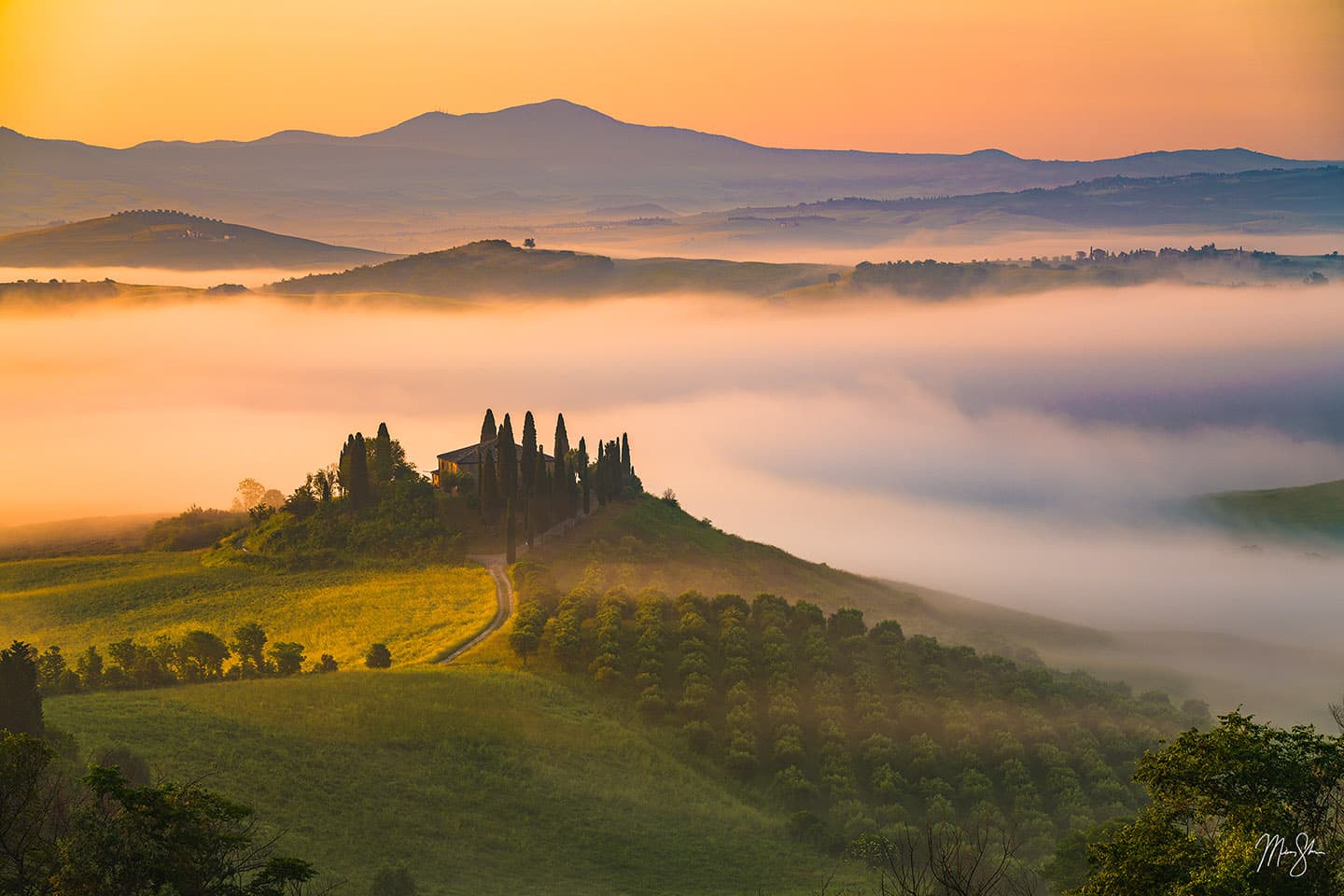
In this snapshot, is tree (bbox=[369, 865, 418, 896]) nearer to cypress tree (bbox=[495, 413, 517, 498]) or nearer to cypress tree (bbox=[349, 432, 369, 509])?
cypress tree (bbox=[495, 413, 517, 498])

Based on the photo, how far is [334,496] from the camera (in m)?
121

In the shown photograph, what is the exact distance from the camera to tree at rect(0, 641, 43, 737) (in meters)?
55.8

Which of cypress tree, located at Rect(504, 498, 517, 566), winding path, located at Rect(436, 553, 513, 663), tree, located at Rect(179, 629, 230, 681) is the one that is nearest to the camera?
tree, located at Rect(179, 629, 230, 681)

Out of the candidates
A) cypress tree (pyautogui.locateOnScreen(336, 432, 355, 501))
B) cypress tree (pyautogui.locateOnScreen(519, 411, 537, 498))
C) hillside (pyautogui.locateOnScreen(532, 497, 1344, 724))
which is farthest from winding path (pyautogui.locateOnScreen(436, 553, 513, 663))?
cypress tree (pyautogui.locateOnScreen(336, 432, 355, 501))

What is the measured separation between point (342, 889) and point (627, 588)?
53.8 meters

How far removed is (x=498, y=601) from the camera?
99.6 meters

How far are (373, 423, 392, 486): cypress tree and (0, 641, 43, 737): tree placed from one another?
61954 mm

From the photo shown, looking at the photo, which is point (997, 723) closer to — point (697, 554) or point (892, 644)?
point (892, 644)

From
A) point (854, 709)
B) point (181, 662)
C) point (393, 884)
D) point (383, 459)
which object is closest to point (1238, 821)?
point (393, 884)

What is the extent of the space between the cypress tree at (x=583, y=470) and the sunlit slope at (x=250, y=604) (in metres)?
18.2

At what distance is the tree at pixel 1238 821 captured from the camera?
28609mm

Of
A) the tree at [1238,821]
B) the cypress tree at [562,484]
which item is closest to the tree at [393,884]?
the tree at [1238,821]

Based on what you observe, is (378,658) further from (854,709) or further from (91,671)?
(854,709)

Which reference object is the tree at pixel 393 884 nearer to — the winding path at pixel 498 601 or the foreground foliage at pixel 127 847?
the foreground foliage at pixel 127 847
